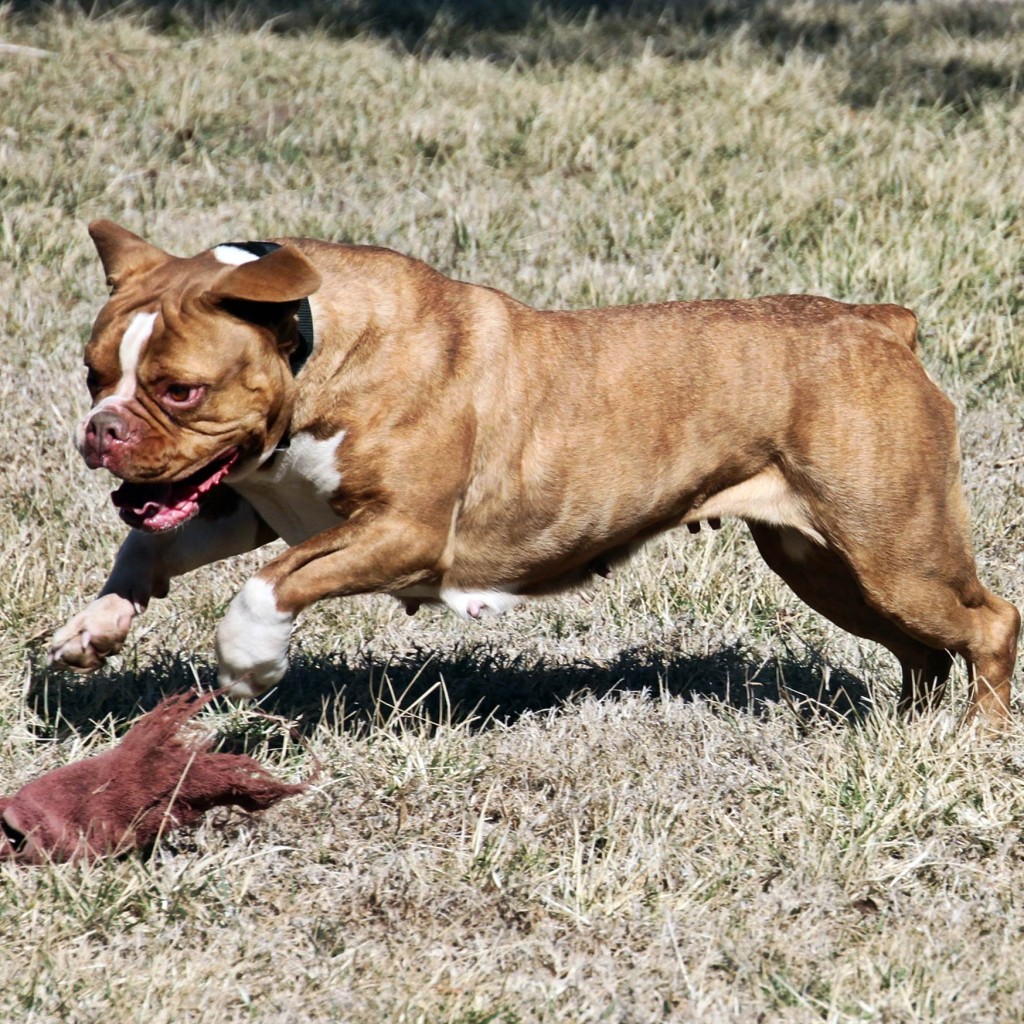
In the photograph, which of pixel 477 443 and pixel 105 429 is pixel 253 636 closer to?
pixel 105 429

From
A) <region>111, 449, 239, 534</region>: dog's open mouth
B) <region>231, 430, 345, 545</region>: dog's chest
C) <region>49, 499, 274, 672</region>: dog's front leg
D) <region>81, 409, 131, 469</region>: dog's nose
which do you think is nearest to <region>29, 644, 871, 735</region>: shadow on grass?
<region>49, 499, 274, 672</region>: dog's front leg

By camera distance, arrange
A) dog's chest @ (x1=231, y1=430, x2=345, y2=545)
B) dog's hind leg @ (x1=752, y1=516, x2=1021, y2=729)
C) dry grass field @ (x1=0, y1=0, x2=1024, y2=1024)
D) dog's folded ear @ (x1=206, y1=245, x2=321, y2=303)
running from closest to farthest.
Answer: dry grass field @ (x1=0, y1=0, x2=1024, y2=1024)
dog's folded ear @ (x1=206, y1=245, x2=321, y2=303)
dog's chest @ (x1=231, y1=430, x2=345, y2=545)
dog's hind leg @ (x1=752, y1=516, x2=1021, y2=729)

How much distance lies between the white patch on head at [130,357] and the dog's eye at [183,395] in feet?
0.30

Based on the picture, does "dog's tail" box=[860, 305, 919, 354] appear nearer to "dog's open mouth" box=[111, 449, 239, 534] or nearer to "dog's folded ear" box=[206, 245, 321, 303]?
"dog's folded ear" box=[206, 245, 321, 303]

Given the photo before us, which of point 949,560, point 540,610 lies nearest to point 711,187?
point 540,610

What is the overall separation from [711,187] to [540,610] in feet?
13.7

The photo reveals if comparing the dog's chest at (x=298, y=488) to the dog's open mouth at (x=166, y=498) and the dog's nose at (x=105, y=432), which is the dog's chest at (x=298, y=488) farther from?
the dog's nose at (x=105, y=432)

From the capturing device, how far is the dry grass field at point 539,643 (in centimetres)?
374

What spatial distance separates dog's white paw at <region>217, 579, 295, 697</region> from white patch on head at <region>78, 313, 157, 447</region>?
61 cm

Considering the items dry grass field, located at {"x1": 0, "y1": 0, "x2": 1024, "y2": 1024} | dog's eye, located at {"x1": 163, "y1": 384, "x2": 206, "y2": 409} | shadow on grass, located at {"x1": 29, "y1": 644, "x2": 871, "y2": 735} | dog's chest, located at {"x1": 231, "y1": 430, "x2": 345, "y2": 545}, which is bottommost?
shadow on grass, located at {"x1": 29, "y1": 644, "x2": 871, "y2": 735}

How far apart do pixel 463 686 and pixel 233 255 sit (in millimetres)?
1858

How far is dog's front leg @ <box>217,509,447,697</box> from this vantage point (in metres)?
4.21

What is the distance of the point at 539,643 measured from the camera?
5816 millimetres

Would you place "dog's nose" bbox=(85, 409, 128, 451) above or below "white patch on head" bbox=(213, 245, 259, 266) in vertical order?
below
